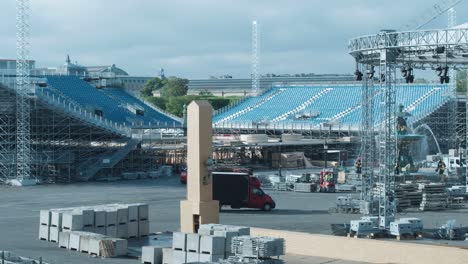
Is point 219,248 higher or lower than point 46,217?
lower

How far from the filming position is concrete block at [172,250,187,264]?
24438 millimetres

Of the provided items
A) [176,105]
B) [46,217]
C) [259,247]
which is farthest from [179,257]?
[176,105]

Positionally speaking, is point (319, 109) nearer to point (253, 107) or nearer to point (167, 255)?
point (253, 107)

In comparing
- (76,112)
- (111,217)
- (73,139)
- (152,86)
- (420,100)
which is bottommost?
(111,217)

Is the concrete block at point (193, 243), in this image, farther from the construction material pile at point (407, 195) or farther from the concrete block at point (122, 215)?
the construction material pile at point (407, 195)

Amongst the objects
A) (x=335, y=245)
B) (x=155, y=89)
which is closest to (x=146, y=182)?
(x=335, y=245)

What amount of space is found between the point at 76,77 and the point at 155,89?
110m

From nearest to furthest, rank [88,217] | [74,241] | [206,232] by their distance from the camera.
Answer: [206,232] → [74,241] → [88,217]

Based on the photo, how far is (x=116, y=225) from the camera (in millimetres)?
31312

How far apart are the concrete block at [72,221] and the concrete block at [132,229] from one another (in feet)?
6.26

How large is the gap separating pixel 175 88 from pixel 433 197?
131073 mm

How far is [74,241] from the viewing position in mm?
28578

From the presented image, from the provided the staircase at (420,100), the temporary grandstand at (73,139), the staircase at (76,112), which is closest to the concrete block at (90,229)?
the temporary grandstand at (73,139)

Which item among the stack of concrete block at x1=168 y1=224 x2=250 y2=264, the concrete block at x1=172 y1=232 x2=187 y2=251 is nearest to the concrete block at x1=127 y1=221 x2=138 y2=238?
the stack of concrete block at x1=168 y1=224 x2=250 y2=264
